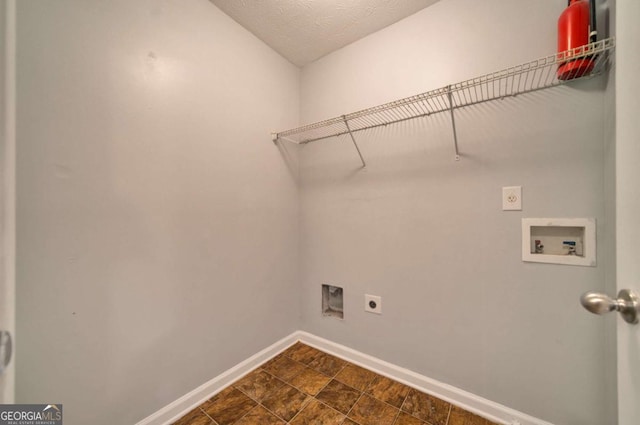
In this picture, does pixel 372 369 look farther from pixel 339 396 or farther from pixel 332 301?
pixel 332 301

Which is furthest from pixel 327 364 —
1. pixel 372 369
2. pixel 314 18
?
pixel 314 18

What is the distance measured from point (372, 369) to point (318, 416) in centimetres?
52

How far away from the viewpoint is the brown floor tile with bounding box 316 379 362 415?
4.23ft

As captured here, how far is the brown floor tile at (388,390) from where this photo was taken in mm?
1332

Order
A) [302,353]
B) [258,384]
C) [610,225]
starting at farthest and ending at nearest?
1. [302,353]
2. [258,384]
3. [610,225]

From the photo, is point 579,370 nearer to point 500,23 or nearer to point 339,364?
point 339,364

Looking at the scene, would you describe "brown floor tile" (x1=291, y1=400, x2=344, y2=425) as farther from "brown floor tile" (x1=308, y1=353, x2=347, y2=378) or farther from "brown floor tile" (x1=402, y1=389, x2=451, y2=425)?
"brown floor tile" (x1=402, y1=389, x2=451, y2=425)

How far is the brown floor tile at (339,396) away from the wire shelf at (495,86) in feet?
5.33

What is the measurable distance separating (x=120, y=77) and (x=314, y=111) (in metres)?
1.22

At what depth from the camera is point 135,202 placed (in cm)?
111

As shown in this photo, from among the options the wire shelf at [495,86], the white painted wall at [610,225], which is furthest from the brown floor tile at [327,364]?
the wire shelf at [495,86]

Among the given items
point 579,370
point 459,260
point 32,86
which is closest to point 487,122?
point 459,260

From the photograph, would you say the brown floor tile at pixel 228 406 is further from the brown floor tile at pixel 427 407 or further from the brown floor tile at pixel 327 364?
the brown floor tile at pixel 427 407

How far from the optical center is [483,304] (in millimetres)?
1260
